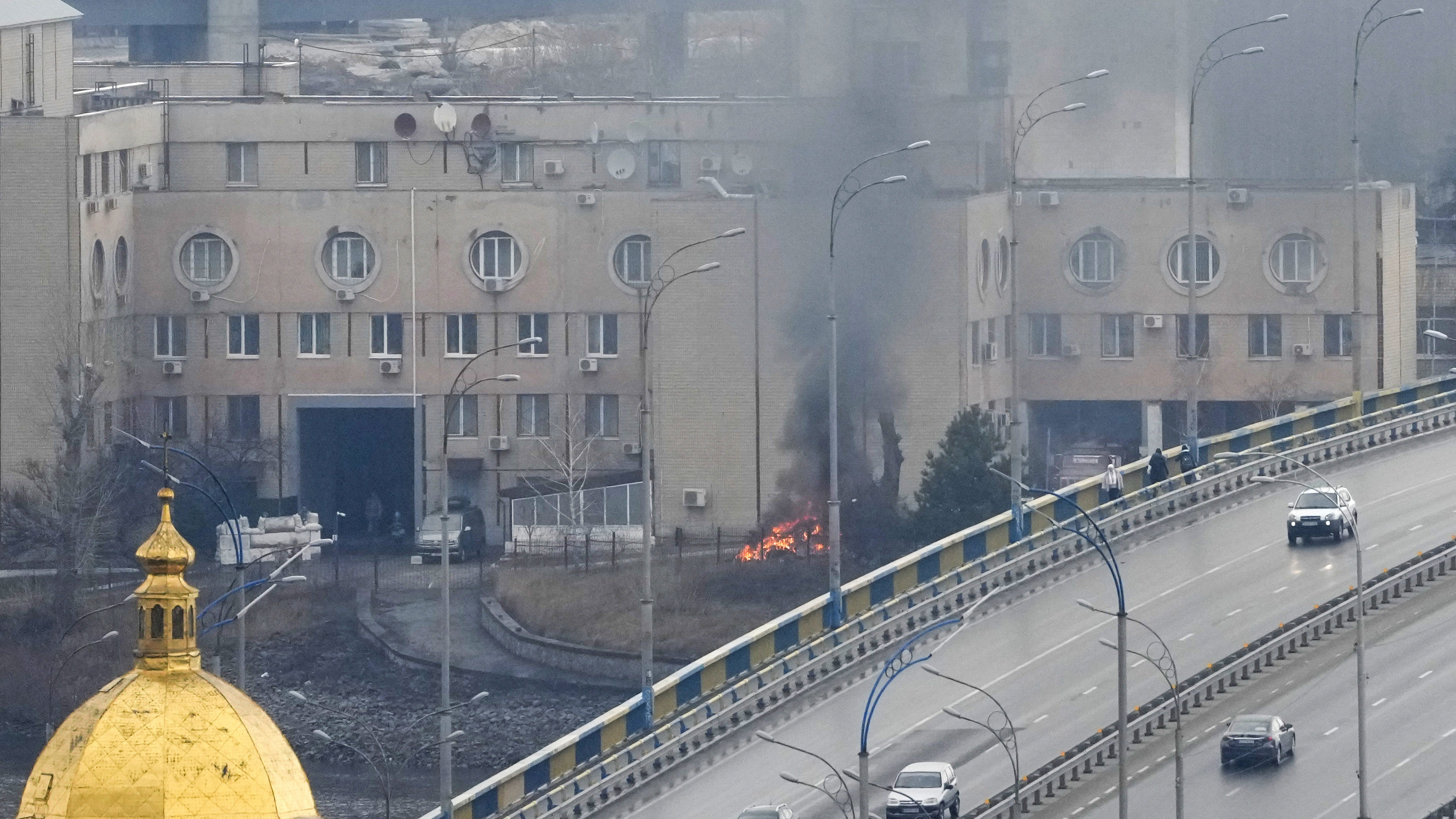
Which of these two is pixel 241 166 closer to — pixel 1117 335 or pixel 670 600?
pixel 670 600

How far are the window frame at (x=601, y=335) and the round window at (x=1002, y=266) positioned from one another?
31.0 ft

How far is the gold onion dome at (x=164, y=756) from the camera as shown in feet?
76.7

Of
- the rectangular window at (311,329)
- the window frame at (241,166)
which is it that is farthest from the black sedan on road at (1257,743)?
the window frame at (241,166)

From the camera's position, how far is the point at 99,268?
268 ft

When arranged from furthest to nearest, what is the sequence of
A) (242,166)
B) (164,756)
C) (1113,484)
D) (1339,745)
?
(242,166)
(1113,484)
(1339,745)
(164,756)

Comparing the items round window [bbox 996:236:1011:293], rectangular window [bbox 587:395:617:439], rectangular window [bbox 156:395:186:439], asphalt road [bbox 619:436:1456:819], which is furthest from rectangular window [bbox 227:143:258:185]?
asphalt road [bbox 619:436:1456:819]

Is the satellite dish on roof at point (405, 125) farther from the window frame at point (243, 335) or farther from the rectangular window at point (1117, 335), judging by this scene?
the rectangular window at point (1117, 335)

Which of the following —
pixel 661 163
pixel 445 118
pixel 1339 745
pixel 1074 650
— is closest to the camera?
pixel 1339 745

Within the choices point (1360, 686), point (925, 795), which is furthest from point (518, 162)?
point (1360, 686)

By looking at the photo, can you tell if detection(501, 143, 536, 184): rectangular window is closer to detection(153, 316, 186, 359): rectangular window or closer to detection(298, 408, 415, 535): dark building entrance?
detection(298, 408, 415, 535): dark building entrance

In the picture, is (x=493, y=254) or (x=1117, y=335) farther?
(x=1117, y=335)

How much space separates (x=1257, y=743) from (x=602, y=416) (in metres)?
37.9

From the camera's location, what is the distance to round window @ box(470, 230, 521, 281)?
276 ft

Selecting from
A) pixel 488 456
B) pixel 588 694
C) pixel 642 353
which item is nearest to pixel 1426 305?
pixel 488 456
